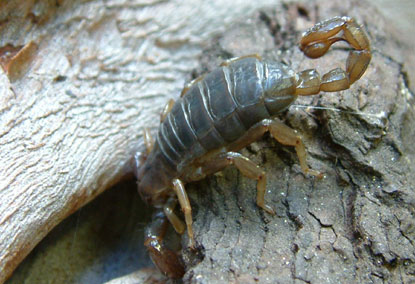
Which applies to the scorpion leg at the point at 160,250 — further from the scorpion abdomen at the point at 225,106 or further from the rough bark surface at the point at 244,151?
the scorpion abdomen at the point at 225,106

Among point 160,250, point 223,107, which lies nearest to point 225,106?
point 223,107

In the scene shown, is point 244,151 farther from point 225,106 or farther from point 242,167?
point 225,106

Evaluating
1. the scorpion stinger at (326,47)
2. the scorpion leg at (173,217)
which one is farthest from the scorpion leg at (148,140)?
the scorpion stinger at (326,47)

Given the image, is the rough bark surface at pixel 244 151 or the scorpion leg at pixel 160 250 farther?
the scorpion leg at pixel 160 250

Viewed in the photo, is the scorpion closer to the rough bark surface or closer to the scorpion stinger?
the scorpion stinger

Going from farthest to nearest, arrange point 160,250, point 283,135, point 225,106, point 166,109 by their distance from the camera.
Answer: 1. point 166,109
2. point 160,250
3. point 225,106
4. point 283,135

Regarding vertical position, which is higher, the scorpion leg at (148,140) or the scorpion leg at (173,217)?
the scorpion leg at (148,140)

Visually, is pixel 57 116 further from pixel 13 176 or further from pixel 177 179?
pixel 177 179

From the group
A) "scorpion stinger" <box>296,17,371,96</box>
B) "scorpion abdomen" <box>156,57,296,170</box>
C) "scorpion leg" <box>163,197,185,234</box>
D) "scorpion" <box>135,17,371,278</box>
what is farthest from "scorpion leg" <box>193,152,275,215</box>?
"scorpion stinger" <box>296,17,371,96</box>
